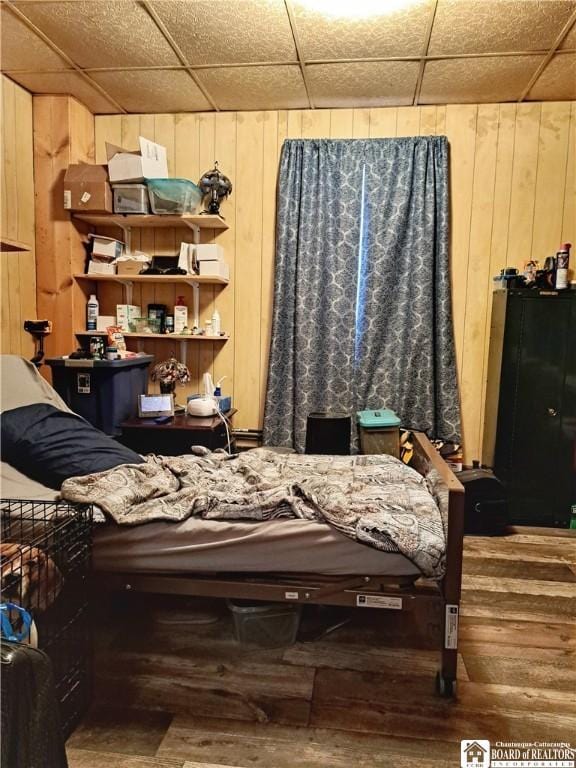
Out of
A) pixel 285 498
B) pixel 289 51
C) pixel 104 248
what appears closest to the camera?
pixel 285 498

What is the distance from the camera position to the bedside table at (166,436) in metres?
3.15

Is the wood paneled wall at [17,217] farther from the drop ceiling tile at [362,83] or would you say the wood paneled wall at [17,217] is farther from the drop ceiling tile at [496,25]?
the drop ceiling tile at [496,25]

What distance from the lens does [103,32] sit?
2799mm

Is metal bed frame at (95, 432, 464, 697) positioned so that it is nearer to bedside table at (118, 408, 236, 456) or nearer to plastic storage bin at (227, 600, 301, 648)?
plastic storage bin at (227, 600, 301, 648)

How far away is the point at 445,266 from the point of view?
3.58 meters

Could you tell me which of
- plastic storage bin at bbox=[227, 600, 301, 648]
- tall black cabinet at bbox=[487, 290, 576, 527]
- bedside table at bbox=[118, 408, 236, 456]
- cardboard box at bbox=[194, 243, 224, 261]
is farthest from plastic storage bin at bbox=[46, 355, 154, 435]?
tall black cabinet at bbox=[487, 290, 576, 527]

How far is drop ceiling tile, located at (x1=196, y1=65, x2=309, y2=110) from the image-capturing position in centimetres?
318

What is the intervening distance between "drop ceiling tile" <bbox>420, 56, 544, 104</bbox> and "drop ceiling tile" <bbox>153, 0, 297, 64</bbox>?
887mm

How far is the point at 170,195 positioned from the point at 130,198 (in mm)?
266

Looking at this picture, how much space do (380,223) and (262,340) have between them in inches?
44.8

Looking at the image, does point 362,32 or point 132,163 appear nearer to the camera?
point 362,32

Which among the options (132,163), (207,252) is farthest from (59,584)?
(132,163)

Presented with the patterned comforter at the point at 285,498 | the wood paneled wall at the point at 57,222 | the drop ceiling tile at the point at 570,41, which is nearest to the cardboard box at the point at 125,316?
the wood paneled wall at the point at 57,222

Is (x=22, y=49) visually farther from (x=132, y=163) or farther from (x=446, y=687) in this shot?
(x=446, y=687)
